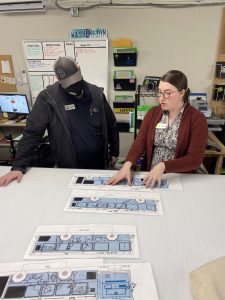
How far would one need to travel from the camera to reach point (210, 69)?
289 centimetres

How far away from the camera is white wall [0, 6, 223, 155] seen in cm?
272

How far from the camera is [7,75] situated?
3246 millimetres

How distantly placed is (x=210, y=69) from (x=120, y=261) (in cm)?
269

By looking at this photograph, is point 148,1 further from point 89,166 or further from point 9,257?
point 9,257

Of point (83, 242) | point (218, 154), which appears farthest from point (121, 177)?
point (218, 154)

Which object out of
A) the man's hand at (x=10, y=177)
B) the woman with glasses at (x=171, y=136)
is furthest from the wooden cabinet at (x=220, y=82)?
the man's hand at (x=10, y=177)

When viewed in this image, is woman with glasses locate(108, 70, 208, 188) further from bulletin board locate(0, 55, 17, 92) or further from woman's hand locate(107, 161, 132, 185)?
bulletin board locate(0, 55, 17, 92)

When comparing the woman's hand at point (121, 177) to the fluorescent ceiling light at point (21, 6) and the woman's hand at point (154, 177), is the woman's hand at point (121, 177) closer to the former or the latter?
the woman's hand at point (154, 177)

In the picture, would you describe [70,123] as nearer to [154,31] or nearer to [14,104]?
[154,31]

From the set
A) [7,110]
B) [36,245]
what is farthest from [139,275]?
[7,110]

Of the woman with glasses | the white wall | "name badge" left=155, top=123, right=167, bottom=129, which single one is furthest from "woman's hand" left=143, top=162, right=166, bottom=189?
the white wall

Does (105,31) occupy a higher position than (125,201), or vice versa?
(105,31)

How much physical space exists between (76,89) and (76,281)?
1.10 m

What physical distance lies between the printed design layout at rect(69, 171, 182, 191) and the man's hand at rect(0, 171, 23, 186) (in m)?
0.29
